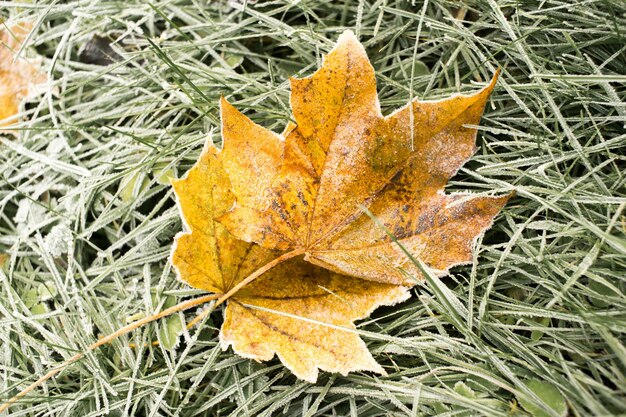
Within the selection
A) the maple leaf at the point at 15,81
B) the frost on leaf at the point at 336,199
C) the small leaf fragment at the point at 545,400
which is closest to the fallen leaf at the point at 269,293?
the frost on leaf at the point at 336,199

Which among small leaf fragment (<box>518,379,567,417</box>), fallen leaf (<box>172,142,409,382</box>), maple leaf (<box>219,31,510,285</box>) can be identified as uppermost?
maple leaf (<box>219,31,510,285</box>)

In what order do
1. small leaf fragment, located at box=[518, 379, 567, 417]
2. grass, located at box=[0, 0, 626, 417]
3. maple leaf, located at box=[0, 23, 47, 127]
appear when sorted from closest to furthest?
small leaf fragment, located at box=[518, 379, 567, 417] → grass, located at box=[0, 0, 626, 417] → maple leaf, located at box=[0, 23, 47, 127]

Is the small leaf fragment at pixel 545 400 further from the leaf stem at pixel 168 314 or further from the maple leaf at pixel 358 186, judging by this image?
the leaf stem at pixel 168 314

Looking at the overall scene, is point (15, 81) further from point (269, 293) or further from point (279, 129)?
point (269, 293)

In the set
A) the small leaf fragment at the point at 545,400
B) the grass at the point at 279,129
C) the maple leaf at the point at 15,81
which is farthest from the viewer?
the maple leaf at the point at 15,81

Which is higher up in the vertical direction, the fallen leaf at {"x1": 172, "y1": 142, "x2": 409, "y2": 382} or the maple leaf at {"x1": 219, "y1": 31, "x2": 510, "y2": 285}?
the maple leaf at {"x1": 219, "y1": 31, "x2": 510, "y2": 285}

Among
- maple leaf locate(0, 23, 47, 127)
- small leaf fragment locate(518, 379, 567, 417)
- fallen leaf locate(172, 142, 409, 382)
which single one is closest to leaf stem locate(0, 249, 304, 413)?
fallen leaf locate(172, 142, 409, 382)

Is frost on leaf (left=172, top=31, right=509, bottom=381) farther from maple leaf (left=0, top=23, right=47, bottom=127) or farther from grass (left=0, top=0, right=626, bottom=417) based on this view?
maple leaf (left=0, top=23, right=47, bottom=127)
